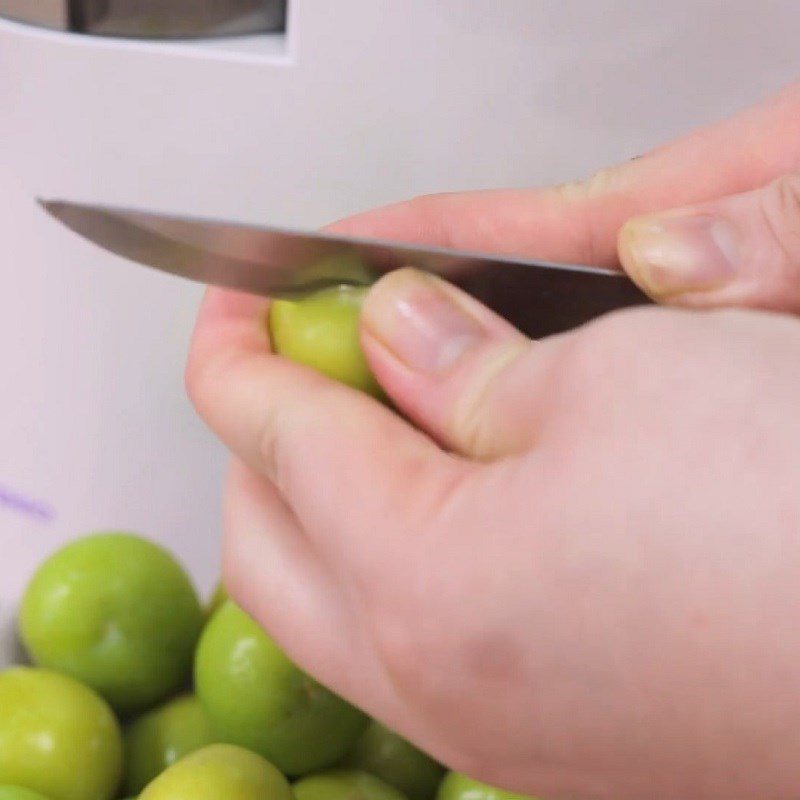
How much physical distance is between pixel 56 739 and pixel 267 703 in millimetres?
127

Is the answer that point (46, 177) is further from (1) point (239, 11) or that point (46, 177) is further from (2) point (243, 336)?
(2) point (243, 336)

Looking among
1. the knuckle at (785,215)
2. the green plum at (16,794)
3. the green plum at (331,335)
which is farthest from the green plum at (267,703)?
the knuckle at (785,215)

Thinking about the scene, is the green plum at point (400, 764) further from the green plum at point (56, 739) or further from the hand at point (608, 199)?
the hand at point (608, 199)

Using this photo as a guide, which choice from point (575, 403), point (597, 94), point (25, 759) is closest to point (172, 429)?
point (25, 759)

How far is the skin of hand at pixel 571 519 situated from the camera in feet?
1.00

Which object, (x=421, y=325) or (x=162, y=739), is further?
(x=162, y=739)

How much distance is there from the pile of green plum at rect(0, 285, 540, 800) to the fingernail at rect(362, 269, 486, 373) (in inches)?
11.4

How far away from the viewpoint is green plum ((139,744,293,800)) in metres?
0.55

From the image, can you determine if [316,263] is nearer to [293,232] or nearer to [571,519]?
[293,232]

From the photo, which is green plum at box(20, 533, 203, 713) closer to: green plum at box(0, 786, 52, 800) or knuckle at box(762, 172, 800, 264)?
green plum at box(0, 786, 52, 800)

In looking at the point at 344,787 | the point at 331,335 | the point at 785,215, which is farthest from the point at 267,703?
the point at 785,215

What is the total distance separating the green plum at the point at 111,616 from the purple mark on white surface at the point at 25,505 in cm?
14

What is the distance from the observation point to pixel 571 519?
32cm

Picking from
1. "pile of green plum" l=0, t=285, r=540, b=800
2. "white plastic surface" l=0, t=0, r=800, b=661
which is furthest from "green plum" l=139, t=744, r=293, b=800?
"white plastic surface" l=0, t=0, r=800, b=661
